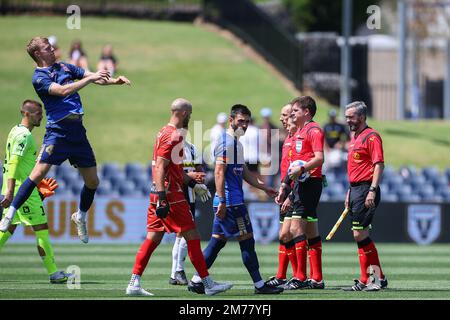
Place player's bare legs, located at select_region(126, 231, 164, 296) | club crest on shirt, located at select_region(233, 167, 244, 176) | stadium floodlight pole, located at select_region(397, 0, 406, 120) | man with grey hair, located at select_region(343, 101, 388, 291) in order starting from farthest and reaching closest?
stadium floodlight pole, located at select_region(397, 0, 406, 120), man with grey hair, located at select_region(343, 101, 388, 291), club crest on shirt, located at select_region(233, 167, 244, 176), player's bare legs, located at select_region(126, 231, 164, 296)

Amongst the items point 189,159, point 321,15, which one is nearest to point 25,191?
point 189,159

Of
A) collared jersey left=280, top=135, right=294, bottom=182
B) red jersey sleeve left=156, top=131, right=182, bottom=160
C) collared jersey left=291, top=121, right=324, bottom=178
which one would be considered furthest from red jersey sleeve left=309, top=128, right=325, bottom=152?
red jersey sleeve left=156, top=131, right=182, bottom=160

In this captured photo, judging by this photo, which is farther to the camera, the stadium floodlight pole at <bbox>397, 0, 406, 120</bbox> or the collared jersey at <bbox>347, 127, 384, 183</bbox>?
the stadium floodlight pole at <bbox>397, 0, 406, 120</bbox>

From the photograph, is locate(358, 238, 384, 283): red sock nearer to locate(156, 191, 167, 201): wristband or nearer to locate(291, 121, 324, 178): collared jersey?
locate(291, 121, 324, 178): collared jersey

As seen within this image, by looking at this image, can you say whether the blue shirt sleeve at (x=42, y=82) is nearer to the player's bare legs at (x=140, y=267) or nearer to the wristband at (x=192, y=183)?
the wristband at (x=192, y=183)

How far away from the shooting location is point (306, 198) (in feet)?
41.3

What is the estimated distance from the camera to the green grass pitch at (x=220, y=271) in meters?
11.7

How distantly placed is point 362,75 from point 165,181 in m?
26.6

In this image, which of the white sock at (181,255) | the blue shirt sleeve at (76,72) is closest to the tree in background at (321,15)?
the white sock at (181,255)

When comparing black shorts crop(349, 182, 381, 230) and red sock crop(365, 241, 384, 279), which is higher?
black shorts crop(349, 182, 381, 230)

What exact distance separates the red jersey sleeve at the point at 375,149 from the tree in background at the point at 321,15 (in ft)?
107

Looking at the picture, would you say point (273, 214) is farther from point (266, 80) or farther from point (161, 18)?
point (161, 18)

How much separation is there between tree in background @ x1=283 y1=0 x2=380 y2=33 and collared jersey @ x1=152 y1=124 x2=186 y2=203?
111ft

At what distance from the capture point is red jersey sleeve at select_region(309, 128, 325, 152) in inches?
484
